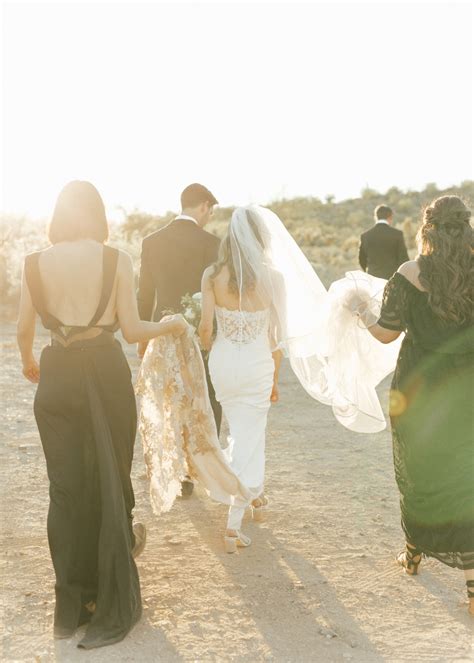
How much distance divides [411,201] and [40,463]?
50.4 metres

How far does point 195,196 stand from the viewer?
281 inches

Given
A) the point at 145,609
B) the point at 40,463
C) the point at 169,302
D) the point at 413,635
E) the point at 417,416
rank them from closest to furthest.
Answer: the point at 413,635 → the point at 145,609 → the point at 417,416 → the point at 169,302 → the point at 40,463

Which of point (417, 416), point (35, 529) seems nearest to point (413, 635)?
point (417, 416)

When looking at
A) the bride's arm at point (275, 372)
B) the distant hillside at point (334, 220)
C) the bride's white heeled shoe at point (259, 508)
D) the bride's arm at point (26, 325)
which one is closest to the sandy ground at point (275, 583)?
the bride's white heeled shoe at point (259, 508)

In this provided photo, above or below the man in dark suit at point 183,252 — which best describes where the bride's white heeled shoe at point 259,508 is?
below

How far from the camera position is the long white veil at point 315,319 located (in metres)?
5.97

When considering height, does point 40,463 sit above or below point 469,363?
below

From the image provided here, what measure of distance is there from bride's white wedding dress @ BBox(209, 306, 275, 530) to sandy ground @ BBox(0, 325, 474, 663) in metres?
0.54

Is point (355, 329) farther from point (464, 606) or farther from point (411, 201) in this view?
point (411, 201)

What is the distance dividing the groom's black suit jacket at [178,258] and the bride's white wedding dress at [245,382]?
89cm

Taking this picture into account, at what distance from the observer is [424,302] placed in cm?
507

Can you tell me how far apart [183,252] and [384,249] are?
7.06 meters

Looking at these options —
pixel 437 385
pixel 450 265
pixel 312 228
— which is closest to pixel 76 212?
pixel 450 265

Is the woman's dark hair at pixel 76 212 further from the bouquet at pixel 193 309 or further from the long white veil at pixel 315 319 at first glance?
the bouquet at pixel 193 309
